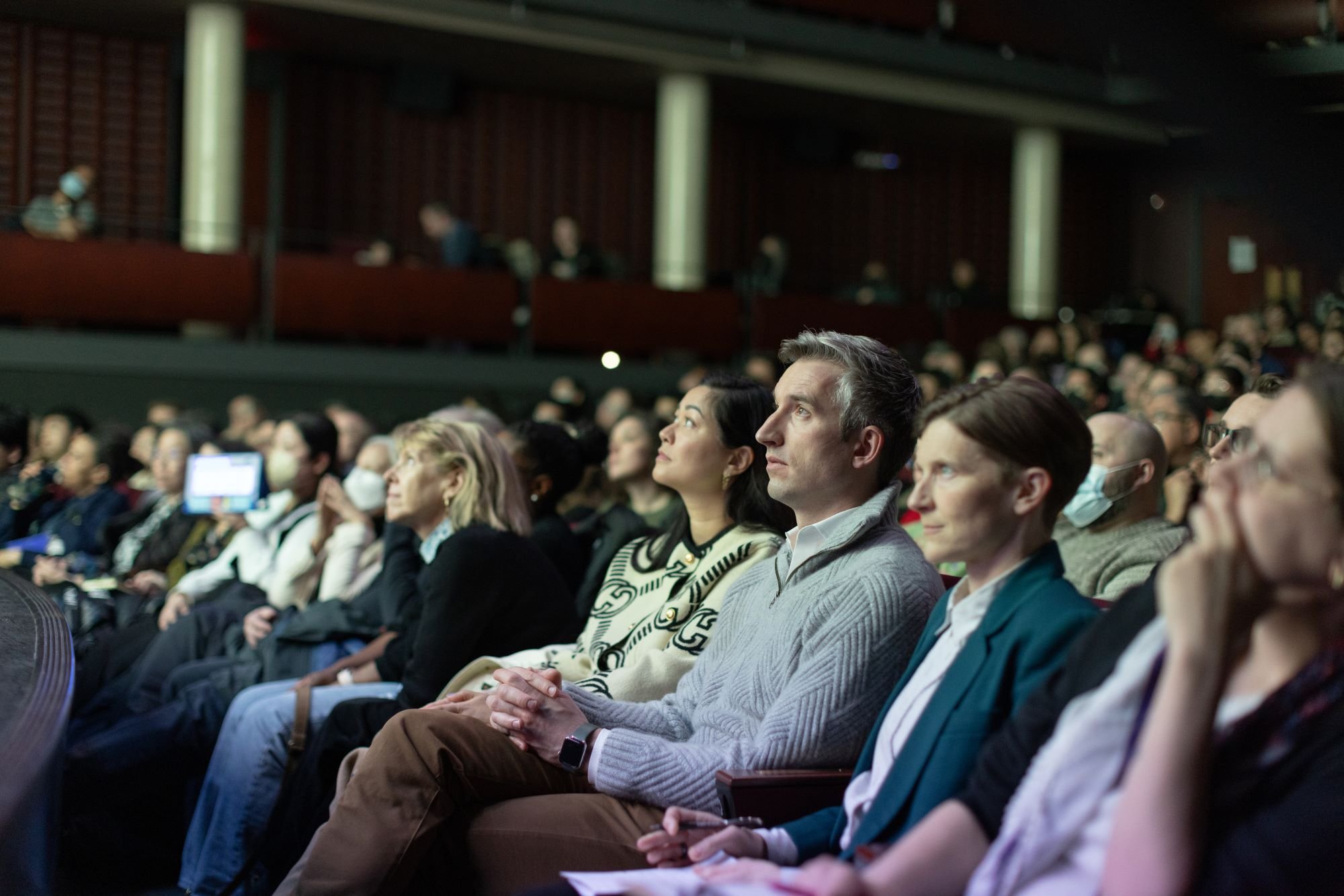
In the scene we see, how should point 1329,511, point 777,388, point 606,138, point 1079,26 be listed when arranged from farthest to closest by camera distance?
point 606,138 < point 777,388 < point 1329,511 < point 1079,26

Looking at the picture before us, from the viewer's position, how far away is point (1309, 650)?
129cm

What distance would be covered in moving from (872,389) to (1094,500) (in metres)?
1.01

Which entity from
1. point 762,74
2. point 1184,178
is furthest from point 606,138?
point 1184,178

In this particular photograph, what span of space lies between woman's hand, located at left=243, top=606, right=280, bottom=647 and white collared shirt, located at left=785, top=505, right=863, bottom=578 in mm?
A: 2144

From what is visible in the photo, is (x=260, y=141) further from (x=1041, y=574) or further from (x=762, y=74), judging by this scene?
(x=1041, y=574)

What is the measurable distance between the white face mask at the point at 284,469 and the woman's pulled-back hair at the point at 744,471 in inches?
83.6

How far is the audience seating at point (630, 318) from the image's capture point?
11.0m

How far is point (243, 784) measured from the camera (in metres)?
3.35

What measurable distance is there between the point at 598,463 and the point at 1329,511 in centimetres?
359

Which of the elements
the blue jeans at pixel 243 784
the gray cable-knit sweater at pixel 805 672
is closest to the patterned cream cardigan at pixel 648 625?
the gray cable-knit sweater at pixel 805 672

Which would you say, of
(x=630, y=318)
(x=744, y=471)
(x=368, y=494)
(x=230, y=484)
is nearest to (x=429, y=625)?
(x=744, y=471)

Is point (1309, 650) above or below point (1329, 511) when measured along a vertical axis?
below

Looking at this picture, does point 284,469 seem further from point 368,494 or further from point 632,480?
point 632,480

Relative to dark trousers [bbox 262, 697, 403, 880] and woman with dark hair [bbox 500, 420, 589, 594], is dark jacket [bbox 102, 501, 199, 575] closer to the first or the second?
woman with dark hair [bbox 500, 420, 589, 594]
